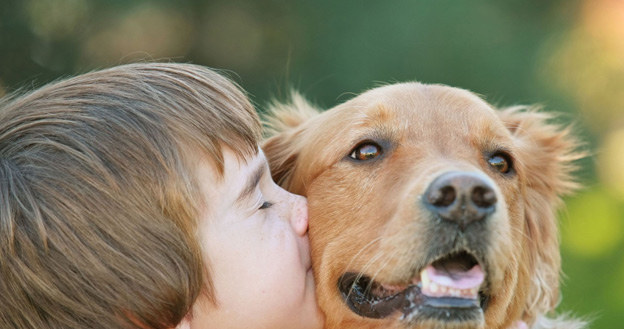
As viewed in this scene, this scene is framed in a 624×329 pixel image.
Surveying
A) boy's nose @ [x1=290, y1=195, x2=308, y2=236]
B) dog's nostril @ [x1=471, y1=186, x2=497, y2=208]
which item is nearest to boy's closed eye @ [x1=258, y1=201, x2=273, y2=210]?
boy's nose @ [x1=290, y1=195, x2=308, y2=236]

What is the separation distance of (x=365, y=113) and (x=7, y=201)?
1745 millimetres

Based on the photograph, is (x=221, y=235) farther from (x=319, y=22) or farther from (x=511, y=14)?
(x=511, y=14)

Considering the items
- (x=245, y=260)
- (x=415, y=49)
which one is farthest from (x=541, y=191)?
(x=415, y=49)

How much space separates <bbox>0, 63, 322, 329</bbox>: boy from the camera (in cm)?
322

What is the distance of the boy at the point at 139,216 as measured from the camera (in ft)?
10.6

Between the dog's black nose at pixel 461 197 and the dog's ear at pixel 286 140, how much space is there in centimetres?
112

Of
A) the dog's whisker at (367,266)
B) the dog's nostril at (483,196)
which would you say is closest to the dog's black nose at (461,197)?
the dog's nostril at (483,196)

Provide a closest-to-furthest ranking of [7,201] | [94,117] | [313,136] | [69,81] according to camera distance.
→ [7,201], [94,117], [69,81], [313,136]

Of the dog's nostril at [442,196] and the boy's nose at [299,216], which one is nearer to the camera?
the dog's nostril at [442,196]

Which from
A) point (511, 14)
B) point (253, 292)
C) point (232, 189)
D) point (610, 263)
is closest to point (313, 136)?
point (232, 189)

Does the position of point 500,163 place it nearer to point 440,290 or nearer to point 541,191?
point 541,191

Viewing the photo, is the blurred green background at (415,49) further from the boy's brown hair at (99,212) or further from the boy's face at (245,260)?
the boy's brown hair at (99,212)

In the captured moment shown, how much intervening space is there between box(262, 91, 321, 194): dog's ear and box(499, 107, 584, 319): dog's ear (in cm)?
125

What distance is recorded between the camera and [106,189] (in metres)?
3.30
